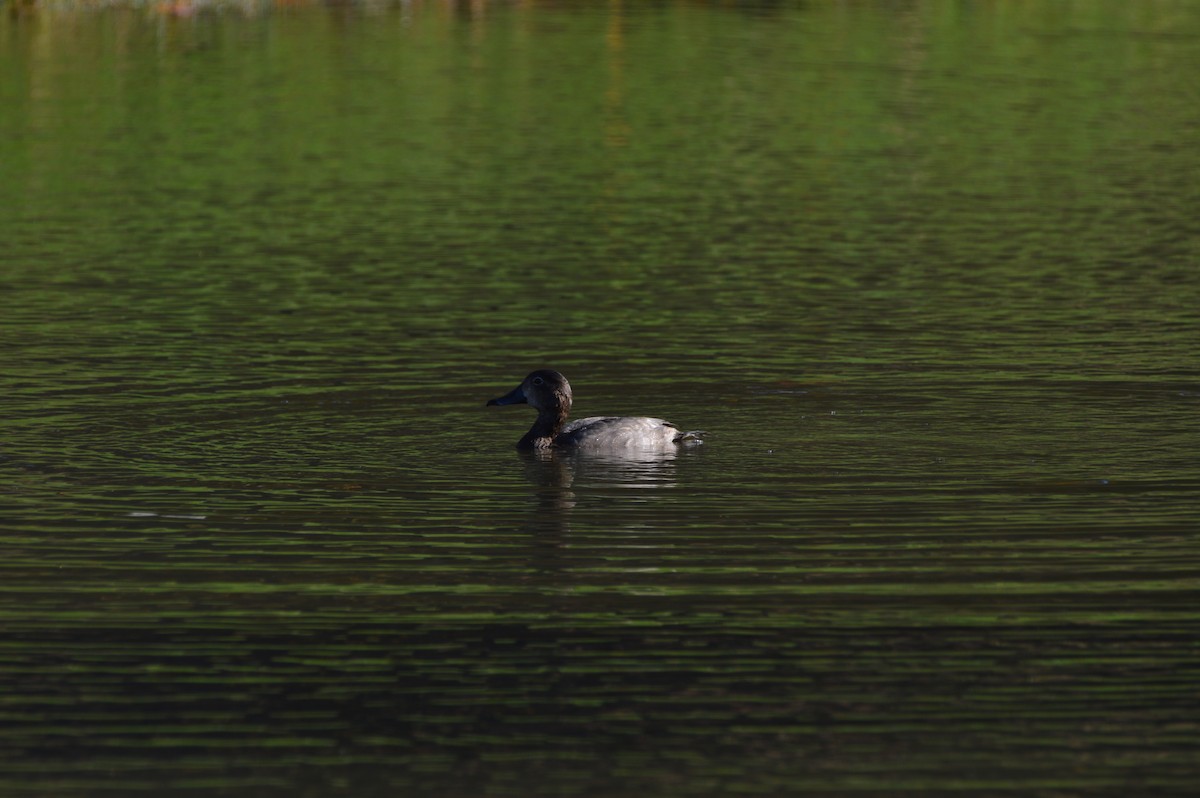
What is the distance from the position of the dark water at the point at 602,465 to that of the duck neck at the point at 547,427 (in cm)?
30

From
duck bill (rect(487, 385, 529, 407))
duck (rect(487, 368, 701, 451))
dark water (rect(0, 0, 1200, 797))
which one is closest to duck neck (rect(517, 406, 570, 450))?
duck (rect(487, 368, 701, 451))

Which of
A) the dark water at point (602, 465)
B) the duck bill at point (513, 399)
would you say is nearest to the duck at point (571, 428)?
the duck bill at point (513, 399)

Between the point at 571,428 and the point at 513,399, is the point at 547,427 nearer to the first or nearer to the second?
the point at 571,428

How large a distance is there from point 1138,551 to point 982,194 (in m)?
18.6

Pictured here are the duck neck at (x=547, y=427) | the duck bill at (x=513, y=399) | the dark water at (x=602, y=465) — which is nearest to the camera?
the dark water at (x=602, y=465)

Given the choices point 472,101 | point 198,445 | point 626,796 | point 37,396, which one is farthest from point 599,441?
point 472,101

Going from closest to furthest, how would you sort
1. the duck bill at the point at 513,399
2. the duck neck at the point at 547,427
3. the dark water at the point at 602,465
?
the dark water at the point at 602,465
the duck neck at the point at 547,427
the duck bill at the point at 513,399

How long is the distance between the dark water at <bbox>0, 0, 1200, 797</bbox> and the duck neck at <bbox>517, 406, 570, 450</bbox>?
297mm

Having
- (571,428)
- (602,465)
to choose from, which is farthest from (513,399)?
(602,465)

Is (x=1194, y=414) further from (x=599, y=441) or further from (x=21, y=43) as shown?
(x=21, y=43)

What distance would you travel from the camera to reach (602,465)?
14.6 m

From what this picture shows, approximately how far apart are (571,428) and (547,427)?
0.86 ft

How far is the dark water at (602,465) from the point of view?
346 inches

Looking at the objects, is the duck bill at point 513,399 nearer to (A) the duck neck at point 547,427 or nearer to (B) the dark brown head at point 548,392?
(B) the dark brown head at point 548,392
